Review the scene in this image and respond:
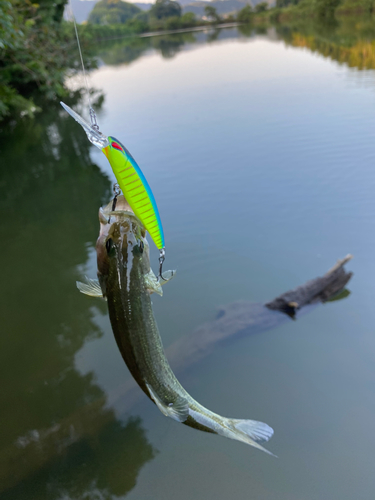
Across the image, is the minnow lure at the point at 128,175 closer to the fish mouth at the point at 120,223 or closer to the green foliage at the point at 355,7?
the fish mouth at the point at 120,223

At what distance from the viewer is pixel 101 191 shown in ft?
30.3

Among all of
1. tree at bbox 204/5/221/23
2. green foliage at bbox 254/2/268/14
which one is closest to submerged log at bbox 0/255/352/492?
green foliage at bbox 254/2/268/14

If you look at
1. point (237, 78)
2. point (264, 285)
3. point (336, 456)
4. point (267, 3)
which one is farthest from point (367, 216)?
point (267, 3)

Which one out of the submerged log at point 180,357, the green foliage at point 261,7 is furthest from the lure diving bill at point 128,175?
the green foliage at point 261,7

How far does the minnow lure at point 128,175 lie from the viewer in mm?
1513

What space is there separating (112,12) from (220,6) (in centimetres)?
3220

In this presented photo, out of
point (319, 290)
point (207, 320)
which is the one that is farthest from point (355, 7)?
point (207, 320)

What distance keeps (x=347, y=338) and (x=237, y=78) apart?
1948 centimetres

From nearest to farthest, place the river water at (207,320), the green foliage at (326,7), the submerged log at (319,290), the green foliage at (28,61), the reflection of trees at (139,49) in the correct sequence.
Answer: the river water at (207,320) < the submerged log at (319,290) < the green foliage at (28,61) < the reflection of trees at (139,49) < the green foliage at (326,7)

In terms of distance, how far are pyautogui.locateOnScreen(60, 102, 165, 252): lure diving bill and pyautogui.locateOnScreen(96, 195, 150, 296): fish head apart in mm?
124

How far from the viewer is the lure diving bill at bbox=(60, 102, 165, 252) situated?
1513mm

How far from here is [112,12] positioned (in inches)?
3317

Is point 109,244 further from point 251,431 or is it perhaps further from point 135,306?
point 251,431

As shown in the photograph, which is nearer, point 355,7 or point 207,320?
point 207,320
